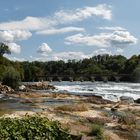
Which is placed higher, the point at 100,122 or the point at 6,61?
the point at 6,61

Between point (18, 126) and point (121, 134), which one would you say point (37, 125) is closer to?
point (18, 126)

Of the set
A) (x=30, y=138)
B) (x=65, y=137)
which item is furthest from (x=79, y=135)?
→ (x=30, y=138)

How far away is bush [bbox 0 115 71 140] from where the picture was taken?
14.7 m

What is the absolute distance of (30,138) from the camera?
15.0 meters

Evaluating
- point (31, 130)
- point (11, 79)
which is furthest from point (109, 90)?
point (31, 130)

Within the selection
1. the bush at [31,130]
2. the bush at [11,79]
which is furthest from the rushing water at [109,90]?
the bush at [31,130]

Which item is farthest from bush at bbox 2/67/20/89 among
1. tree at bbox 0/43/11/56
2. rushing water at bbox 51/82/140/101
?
tree at bbox 0/43/11/56

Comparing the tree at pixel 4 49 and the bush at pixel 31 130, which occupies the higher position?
the tree at pixel 4 49

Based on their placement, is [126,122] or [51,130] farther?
[126,122]

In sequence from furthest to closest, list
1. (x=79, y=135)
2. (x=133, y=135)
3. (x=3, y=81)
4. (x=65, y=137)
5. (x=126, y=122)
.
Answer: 1. (x=3, y=81)
2. (x=126, y=122)
3. (x=133, y=135)
4. (x=79, y=135)
5. (x=65, y=137)

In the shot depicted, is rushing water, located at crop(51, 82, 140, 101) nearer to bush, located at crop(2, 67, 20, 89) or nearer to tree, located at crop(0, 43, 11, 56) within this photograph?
bush, located at crop(2, 67, 20, 89)

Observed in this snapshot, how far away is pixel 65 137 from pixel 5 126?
244 cm

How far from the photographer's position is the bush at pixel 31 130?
14.7 meters

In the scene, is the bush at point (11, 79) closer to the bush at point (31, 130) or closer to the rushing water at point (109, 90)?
the rushing water at point (109, 90)
